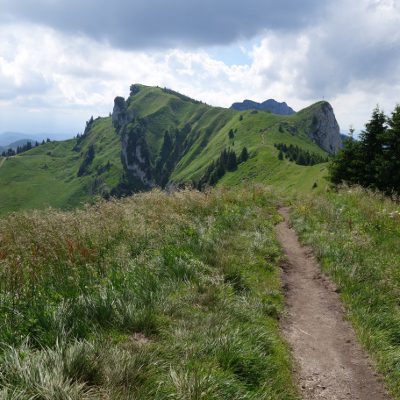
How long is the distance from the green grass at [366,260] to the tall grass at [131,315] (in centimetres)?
157

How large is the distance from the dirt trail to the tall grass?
393 millimetres

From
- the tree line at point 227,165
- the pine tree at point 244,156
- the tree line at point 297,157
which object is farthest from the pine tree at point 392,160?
the pine tree at point 244,156

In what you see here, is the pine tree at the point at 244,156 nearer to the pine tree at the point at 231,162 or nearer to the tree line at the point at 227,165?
the tree line at the point at 227,165

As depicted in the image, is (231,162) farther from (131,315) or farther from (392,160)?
(131,315)

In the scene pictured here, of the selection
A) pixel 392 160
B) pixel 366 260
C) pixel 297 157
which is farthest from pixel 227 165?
pixel 366 260

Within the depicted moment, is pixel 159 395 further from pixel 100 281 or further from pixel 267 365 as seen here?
pixel 100 281

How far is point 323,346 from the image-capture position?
259 inches

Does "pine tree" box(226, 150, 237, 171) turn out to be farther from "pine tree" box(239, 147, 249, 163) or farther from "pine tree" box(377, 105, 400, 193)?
"pine tree" box(377, 105, 400, 193)

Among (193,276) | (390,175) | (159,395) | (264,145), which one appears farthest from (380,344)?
A: (264,145)

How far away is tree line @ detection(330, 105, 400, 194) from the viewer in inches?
1324

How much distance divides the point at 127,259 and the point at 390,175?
3231 cm

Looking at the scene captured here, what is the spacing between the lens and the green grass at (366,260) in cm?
649

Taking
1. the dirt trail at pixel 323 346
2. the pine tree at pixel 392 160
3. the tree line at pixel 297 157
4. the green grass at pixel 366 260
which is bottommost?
the dirt trail at pixel 323 346

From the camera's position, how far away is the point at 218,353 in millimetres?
5160
